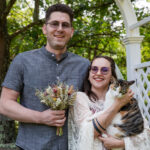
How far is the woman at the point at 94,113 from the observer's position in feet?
7.18

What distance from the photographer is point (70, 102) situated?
216 centimetres

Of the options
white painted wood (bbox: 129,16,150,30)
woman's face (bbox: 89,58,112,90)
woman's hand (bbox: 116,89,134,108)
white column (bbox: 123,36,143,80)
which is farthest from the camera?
white column (bbox: 123,36,143,80)

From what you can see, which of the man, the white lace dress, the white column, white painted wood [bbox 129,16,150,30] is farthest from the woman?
the white column

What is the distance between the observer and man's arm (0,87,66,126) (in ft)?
7.01

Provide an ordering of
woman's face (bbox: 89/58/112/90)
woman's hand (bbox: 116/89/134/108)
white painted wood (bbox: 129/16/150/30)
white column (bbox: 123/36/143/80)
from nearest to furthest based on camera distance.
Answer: woman's hand (bbox: 116/89/134/108) → woman's face (bbox: 89/58/112/90) → white painted wood (bbox: 129/16/150/30) → white column (bbox: 123/36/143/80)

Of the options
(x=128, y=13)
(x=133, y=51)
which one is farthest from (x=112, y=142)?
(x=128, y=13)

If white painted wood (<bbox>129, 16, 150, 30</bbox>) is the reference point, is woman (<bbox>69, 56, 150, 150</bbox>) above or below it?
below

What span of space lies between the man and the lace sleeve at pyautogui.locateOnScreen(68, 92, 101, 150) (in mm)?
78

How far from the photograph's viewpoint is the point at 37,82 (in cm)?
235

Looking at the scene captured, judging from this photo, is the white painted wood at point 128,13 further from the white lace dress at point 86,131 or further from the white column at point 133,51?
the white lace dress at point 86,131

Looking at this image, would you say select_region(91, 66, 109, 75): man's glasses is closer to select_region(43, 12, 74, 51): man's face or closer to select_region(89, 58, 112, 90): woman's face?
select_region(89, 58, 112, 90): woman's face

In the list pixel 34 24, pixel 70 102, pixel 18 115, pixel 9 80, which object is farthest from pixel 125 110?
pixel 34 24

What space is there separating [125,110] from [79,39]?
5.34 meters

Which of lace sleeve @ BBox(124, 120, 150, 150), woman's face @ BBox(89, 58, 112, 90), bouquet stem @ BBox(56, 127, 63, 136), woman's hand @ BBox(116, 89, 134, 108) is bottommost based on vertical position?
lace sleeve @ BBox(124, 120, 150, 150)
